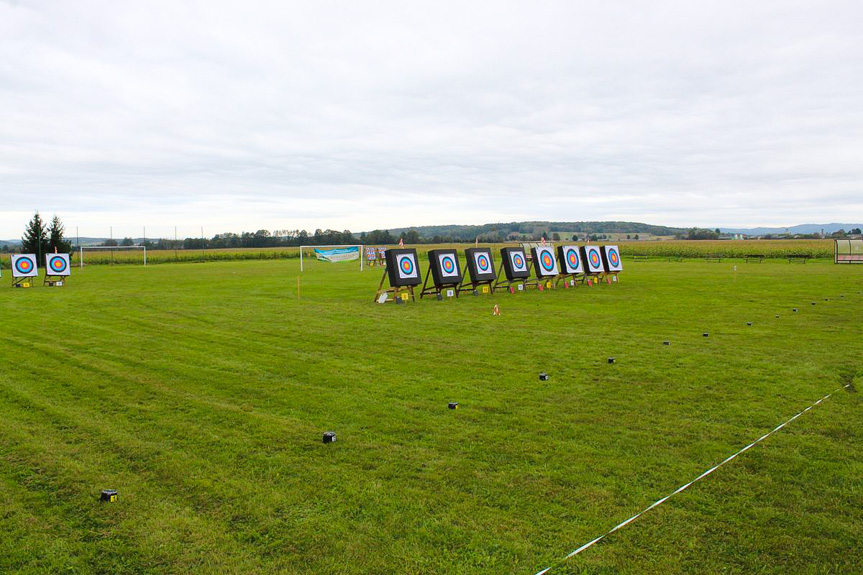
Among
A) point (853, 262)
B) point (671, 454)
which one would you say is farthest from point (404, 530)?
point (853, 262)

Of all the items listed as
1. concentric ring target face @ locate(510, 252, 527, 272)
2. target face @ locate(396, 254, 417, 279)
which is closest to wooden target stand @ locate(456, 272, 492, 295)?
concentric ring target face @ locate(510, 252, 527, 272)

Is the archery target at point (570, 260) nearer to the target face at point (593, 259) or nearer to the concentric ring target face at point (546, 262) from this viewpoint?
the target face at point (593, 259)

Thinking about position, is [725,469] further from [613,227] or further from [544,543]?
[613,227]

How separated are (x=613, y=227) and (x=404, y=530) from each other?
13378 centimetres

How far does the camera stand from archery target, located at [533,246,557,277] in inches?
875

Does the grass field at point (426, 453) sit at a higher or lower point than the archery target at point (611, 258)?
lower

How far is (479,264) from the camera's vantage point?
20703 mm

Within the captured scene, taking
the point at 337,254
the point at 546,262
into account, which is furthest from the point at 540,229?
the point at 546,262

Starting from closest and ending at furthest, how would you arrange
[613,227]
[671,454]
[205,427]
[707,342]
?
1. [671,454]
2. [205,427]
3. [707,342]
4. [613,227]

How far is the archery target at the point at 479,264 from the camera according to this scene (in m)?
20.2

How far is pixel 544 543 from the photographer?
3.57 m

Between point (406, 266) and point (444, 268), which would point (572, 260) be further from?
point (406, 266)

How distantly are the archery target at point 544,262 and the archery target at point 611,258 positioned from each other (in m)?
2.94

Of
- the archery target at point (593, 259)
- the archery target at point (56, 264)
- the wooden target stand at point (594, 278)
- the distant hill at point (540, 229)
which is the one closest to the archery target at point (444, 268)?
the archery target at point (593, 259)
